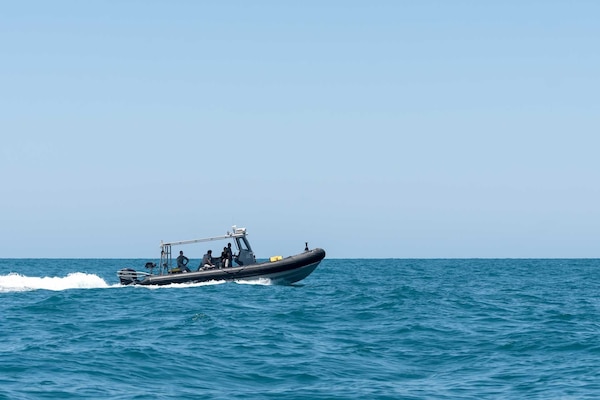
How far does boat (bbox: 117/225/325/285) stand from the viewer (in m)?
34.2

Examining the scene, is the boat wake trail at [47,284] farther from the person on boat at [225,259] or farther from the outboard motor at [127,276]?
the person on boat at [225,259]

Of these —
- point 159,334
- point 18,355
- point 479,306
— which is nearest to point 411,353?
point 159,334

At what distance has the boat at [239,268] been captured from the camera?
112ft

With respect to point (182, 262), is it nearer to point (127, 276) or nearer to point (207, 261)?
point (207, 261)

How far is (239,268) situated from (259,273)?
937mm

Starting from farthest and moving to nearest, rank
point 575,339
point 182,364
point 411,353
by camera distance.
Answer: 1. point 575,339
2. point 411,353
3. point 182,364

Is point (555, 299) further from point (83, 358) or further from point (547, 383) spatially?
point (83, 358)

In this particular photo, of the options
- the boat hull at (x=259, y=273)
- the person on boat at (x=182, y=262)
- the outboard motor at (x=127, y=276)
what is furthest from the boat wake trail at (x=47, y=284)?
the boat hull at (x=259, y=273)

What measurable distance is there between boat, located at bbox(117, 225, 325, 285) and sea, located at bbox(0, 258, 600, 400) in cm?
540

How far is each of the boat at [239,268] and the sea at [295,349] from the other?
5.40m

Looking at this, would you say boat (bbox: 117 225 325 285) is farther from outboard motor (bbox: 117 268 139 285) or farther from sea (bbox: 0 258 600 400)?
sea (bbox: 0 258 600 400)

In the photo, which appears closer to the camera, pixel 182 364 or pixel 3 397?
pixel 3 397

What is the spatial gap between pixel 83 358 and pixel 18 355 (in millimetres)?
1417

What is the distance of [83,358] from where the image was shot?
15.2m
